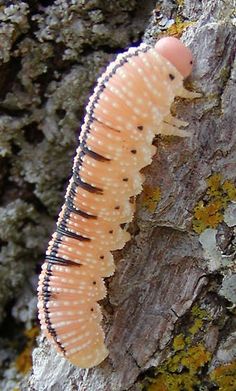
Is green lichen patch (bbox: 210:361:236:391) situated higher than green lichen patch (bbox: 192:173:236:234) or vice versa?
green lichen patch (bbox: 192:173:236:234)

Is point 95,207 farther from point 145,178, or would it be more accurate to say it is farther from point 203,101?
point 203,101

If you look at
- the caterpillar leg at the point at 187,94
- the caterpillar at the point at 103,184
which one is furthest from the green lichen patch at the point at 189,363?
the caterpillar leg at the point at 187,94

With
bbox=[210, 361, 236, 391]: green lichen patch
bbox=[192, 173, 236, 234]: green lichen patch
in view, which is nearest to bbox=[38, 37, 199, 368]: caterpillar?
bbox=[192, 173, 236, 234]: green lichen patch

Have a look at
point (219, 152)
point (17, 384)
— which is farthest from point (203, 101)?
point (17, 384)

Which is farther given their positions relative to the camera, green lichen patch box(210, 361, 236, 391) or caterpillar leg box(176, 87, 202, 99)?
green lichen patch box(210, 361, 236, 391)

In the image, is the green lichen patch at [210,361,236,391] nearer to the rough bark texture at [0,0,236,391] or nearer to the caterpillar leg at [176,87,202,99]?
the rough bark texture at [0,0,236,391]

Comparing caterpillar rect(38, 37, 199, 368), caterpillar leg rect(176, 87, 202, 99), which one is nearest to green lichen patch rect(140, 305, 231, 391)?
caterpillar rect(38, 37, 199, 368)

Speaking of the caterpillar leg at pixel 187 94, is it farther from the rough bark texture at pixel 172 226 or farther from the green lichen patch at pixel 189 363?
the green lichen patch at pixel 189 363

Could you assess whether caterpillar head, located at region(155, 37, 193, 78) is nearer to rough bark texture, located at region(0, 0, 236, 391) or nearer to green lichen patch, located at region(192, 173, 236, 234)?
rough bark texture, located at region(0, 0, 236, 391)
